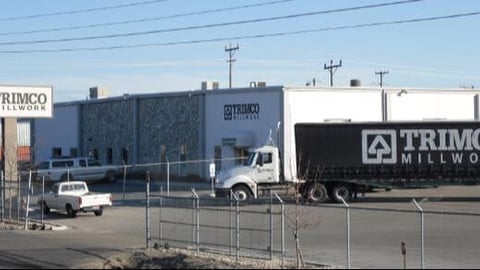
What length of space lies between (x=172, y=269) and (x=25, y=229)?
600 inches

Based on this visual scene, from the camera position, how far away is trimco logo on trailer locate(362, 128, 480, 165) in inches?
1517

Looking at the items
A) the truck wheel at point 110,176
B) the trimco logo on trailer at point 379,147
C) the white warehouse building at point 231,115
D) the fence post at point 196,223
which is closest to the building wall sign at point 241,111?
the white warehouse building at point 231,115

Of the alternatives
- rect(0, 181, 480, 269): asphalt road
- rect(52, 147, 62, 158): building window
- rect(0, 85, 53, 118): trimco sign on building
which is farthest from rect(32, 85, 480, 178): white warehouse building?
rect(0, 85, 53, 118): trimco sign on building

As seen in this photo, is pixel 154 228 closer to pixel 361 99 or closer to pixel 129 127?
pixel 361 99

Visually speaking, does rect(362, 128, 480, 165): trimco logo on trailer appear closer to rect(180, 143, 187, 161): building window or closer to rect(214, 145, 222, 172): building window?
rect(214, 145, 222, 172): building window

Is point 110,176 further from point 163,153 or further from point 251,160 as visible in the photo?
point 251,160

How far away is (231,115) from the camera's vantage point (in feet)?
169

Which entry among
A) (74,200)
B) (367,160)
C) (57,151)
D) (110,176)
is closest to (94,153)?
(57,151)

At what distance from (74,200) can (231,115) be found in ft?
61.6

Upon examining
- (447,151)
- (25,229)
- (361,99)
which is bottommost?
(25,229)

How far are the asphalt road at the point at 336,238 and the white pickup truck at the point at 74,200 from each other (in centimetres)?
43

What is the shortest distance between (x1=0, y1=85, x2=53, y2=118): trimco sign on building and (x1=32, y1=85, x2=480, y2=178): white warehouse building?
604 inches

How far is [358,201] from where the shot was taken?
40188 millimetres

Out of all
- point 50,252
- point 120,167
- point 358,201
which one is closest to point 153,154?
point 120,167
